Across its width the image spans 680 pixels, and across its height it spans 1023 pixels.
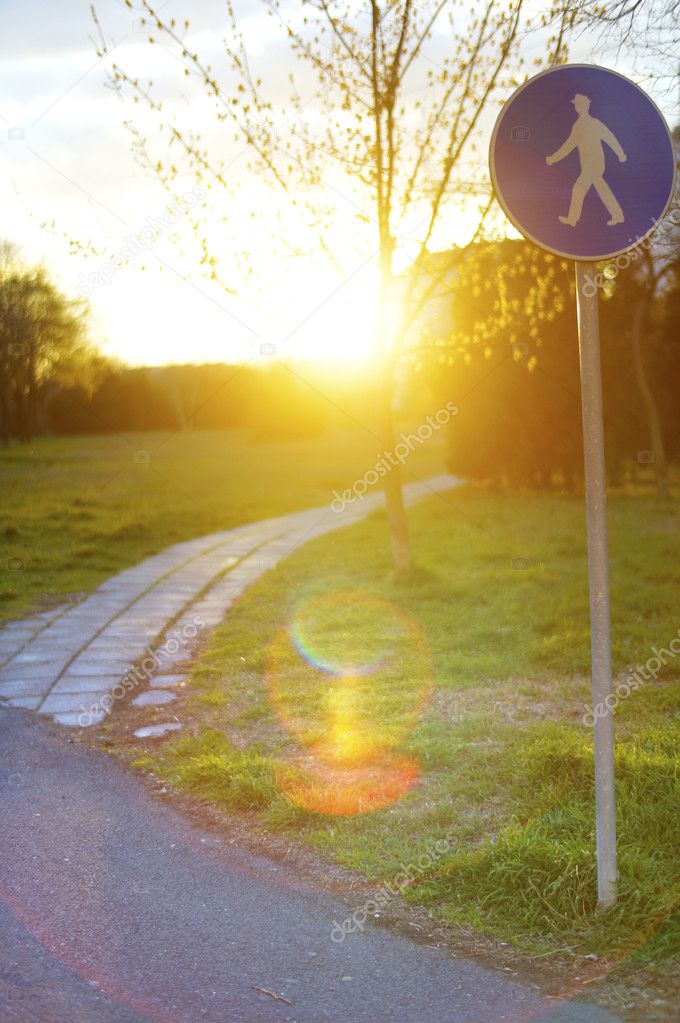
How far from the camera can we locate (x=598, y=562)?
3197mm

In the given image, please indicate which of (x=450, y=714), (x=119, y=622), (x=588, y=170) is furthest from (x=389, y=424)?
(x=588, y=170)

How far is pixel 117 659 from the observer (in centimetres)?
680

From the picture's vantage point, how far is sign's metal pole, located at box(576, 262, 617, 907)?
319 centimetres

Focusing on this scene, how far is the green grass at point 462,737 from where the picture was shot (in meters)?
3.46

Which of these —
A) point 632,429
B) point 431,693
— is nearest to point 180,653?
point 431,693

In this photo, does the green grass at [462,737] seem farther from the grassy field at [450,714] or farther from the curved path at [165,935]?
the curved path at [165,935]

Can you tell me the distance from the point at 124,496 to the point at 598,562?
16.1 metres

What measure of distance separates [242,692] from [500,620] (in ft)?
8.52

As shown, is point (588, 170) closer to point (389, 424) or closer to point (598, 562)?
point (598, 562)

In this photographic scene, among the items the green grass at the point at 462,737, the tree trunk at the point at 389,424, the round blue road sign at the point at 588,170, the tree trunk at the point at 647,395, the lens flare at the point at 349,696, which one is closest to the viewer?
the round blue road sign at the point at 588,170

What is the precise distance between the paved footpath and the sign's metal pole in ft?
10.9

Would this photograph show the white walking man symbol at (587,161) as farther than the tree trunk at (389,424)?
No

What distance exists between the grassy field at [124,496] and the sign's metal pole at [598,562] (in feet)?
21.0

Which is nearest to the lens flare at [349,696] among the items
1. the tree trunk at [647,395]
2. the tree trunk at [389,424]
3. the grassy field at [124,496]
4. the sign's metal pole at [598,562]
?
the tree trunk at [389,424]
